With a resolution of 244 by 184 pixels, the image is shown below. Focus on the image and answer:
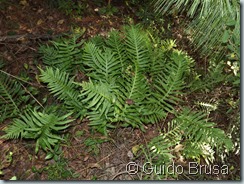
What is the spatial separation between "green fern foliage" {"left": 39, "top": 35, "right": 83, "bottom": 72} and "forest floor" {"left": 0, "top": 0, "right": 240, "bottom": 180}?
0.17m

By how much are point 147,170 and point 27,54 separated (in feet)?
4.77

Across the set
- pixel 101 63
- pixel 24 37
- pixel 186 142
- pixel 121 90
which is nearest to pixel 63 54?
pixel 101 63

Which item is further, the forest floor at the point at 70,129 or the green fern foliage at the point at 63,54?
the green fern foliage at the point at 63,54

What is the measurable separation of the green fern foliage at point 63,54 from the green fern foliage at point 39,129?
1.81 ft

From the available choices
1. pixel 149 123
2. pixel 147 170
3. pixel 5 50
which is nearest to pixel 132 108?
pixel 149 123

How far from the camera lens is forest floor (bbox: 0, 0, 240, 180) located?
7.97 ft

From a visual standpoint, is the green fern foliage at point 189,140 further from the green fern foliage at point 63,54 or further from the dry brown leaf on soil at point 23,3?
the dry brown leaf on soil at point 23,3

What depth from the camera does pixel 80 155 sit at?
2.54 metres

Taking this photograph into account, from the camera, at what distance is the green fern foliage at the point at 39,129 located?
2277 mm

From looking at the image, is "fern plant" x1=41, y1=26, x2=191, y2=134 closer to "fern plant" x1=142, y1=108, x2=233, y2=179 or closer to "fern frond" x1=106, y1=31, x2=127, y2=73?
"fern frond" x1=106, y1=31, x2=127, y2=73

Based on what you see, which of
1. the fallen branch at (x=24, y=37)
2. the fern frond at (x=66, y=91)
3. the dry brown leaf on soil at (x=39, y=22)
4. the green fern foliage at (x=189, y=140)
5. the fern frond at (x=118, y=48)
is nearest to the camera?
the green fern foliage at (x=189, y=140)

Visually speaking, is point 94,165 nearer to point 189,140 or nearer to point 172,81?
point 189,140

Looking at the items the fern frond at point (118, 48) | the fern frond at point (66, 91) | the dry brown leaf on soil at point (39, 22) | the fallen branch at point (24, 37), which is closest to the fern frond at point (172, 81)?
the fern frond at point (118, 48)

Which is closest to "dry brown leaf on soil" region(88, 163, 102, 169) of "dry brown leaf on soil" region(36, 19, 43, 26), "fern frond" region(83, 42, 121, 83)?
"fern frond" region(83, 42, 121, 83)
